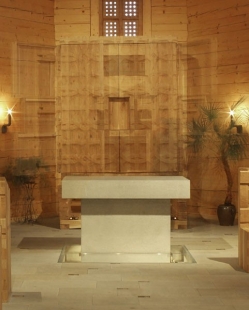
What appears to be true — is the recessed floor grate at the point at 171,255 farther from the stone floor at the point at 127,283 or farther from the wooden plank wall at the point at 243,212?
the wooden plank wall at the point at 243,212

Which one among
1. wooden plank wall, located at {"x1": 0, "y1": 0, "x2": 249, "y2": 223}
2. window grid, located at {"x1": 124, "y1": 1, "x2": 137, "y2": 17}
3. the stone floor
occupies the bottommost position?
the stone floor

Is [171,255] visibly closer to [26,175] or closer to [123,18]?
[26,175]

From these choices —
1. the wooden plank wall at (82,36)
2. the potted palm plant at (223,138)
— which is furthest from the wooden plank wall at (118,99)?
the potted palm plant at (223,138)

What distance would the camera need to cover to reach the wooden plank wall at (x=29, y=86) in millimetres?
10320

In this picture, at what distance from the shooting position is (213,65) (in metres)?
10.6

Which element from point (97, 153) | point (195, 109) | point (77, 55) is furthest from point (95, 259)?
point (195, 109)

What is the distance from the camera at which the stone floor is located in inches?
209

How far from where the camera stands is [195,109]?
35.3 feet

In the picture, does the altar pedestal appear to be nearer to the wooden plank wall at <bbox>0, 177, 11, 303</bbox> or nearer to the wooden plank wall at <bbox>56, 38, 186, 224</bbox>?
the wooden plank wall at <bbox>0, 177, 11, 303</bbox>

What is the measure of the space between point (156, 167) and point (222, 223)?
140 cm

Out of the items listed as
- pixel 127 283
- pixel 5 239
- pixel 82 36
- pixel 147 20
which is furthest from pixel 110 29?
pixel 5 239

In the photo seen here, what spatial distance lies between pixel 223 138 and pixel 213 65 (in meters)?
1.50

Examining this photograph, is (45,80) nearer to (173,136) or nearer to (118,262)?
(173,136)

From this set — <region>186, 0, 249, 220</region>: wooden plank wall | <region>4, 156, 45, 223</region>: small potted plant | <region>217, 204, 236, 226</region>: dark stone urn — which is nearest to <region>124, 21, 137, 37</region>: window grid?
<region>186, 0, 249, 220</region>: wooden plank wall
